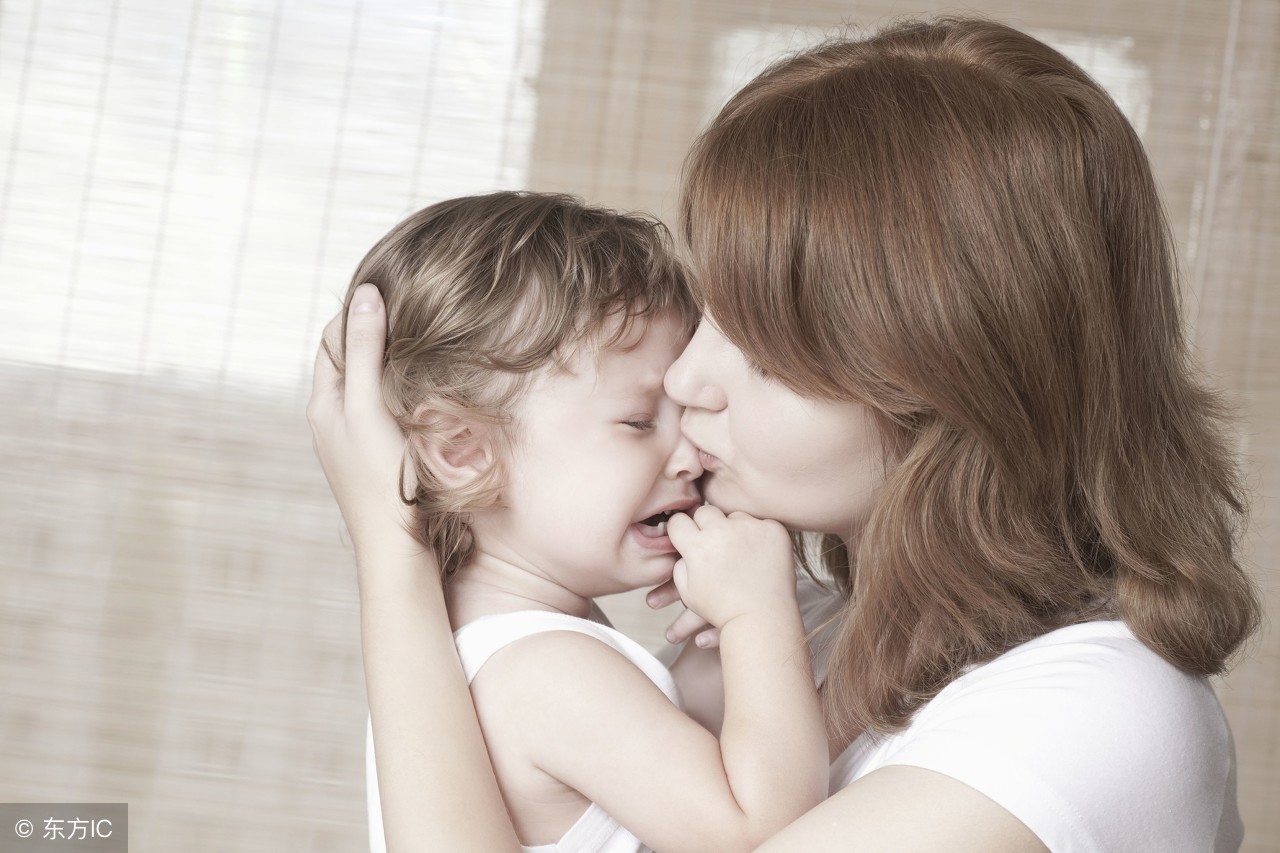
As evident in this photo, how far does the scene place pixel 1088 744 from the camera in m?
0.79

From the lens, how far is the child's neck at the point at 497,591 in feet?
3.76

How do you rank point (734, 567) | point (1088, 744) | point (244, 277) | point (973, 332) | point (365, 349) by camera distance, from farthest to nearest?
point (244, 277), point (365, 349), point (734, 567), point (973, 332), point (1088, 744)

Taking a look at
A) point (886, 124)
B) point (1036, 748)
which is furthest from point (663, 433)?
point (1036, 748)

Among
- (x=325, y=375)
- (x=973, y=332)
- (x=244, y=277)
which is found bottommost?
(x=244, y=277)

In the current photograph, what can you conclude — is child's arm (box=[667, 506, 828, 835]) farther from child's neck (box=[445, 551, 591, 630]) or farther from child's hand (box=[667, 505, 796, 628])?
child's neck (box=[445, 551, 591, 630])

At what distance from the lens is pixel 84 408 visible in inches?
95.3

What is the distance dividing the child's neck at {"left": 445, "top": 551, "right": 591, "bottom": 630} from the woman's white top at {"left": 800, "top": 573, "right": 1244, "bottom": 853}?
393 millimetres

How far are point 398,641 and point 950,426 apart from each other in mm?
496

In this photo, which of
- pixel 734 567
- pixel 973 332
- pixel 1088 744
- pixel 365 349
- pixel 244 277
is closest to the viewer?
pixel 1088 744

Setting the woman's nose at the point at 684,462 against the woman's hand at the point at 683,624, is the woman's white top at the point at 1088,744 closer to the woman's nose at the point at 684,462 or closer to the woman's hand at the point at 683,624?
the woman's hand at the point at 683,624

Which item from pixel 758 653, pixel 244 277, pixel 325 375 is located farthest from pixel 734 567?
pixel 244 277

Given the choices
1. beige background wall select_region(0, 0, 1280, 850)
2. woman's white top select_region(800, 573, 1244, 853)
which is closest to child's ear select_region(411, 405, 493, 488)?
woman's white top select_region(800, 573, 1244, 853)

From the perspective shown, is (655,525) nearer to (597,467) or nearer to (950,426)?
(597,467)

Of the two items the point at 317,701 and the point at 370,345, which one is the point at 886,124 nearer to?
the point at 370,345
